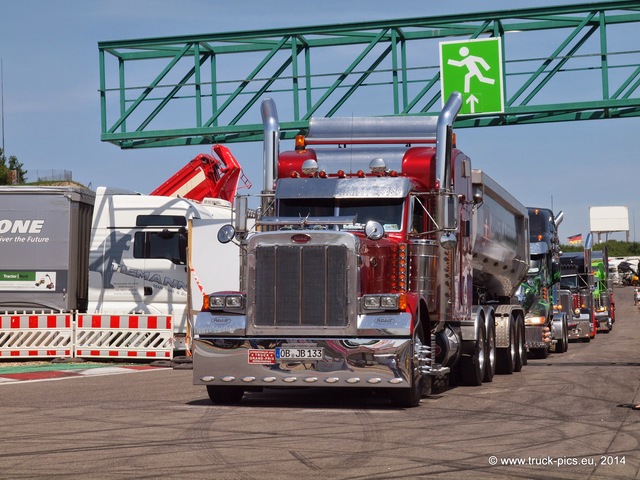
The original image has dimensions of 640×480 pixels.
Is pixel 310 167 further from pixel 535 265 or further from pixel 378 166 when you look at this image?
pixel 535 265

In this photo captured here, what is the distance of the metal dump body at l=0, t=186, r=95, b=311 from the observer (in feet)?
79.8

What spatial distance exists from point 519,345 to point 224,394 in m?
8.83

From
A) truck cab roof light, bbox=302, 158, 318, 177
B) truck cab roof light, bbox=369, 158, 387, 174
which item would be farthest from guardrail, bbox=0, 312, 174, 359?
truck cab roof light, bbox=369, 158, 387, 174

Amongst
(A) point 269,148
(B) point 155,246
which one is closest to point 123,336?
(B) point 155,246

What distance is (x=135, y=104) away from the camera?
26766 millimetres

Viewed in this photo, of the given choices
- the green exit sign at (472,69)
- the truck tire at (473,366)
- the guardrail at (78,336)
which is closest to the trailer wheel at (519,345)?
the truck tire at (473,366)

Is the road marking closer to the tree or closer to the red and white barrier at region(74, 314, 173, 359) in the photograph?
the red and white barrier at region(74, 314, 173, 359)

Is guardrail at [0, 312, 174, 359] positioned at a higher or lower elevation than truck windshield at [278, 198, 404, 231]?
lower

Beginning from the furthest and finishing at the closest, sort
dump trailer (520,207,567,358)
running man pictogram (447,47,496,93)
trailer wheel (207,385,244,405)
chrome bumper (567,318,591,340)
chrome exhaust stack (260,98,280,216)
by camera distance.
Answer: chrome bumper (567,318,591,340) → dump trailer (520,207,567,358) → running man pictogram (447,47,496,93) → chrome exhaust stack (260,98,280,216) → trailer wheel (207,385,244,405)

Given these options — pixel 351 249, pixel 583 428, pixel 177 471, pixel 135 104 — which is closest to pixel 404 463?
pixel 177 471

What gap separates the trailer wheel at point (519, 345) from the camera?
832 inches

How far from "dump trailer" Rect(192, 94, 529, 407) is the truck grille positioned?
0.04ft

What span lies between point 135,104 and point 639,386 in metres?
14.4

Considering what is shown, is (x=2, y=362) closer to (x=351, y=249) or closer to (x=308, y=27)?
(x=308, y=27)
